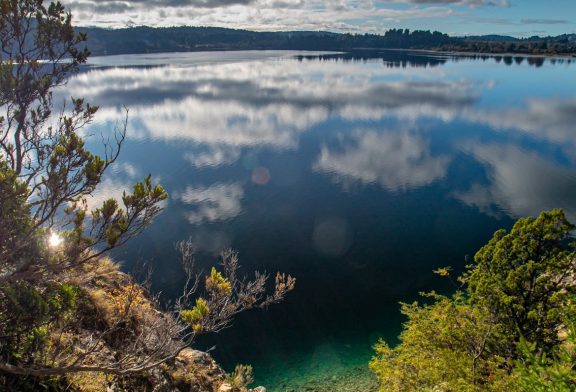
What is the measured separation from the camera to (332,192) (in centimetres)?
5559

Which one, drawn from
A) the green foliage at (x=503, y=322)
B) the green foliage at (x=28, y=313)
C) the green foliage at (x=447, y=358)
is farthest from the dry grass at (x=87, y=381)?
the green foliage at (x=503, y=322)

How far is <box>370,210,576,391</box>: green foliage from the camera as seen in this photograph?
18.5 m

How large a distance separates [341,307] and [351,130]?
60921 mm

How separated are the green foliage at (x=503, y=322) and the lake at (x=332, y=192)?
2.61 m

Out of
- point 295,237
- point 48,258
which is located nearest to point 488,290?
point 48,258

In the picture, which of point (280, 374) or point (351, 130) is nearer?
point (280, 374)

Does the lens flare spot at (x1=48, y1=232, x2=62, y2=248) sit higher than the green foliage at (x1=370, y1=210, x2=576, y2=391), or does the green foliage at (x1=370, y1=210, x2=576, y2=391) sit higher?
the lens flare spot at (x1=48, y1=232, x2=62, y2=248)

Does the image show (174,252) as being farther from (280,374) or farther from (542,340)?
(542,340)

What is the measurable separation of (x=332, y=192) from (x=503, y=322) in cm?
3688

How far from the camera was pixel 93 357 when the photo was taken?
13617 mm

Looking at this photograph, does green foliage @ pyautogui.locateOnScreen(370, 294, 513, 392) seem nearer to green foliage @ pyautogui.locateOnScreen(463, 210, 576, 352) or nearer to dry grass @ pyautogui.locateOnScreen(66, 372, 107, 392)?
green foliage @ pyautogui.locateOnScreen(463, 210, 576, 352)

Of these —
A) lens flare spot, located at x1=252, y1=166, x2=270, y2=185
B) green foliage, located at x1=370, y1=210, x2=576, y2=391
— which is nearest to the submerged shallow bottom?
green foliage, located at x1=370, y1=210, x2=576, y2=391

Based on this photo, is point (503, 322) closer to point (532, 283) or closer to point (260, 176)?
point (532, 283)

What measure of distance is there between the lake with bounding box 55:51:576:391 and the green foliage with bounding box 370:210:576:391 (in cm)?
261
